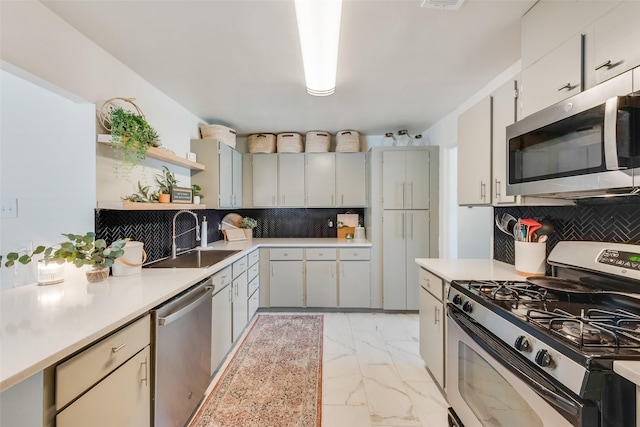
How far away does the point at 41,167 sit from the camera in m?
1.62

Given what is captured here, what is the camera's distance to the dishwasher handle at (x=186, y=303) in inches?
55.7

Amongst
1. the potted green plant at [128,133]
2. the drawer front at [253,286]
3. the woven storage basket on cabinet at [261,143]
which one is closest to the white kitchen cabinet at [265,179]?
the woven storage basket on cabinet at [261,143]

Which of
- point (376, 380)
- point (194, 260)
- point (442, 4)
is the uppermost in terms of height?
point (442, 4)

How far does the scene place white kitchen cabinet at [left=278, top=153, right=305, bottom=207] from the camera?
3877 mm

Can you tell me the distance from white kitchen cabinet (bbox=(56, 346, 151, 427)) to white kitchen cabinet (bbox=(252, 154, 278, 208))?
273 cm

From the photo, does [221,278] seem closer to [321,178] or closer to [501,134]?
[321,178]

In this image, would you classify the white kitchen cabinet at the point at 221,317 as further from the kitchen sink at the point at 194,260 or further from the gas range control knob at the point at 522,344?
the gas range control knob at the point at 522,344

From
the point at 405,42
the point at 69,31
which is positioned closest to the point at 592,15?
the point at 405,42

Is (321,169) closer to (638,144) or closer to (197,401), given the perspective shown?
(197,401)

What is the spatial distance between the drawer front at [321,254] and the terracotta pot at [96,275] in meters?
2.25

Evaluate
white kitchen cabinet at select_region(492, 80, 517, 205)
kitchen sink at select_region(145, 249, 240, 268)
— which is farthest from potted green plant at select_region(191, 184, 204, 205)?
white kitchen cabinet at select_region(492, 80, 517, 205)

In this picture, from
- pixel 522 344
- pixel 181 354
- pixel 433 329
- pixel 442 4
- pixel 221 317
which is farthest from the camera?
pixel 221 317

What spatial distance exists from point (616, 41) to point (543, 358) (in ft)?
4.01

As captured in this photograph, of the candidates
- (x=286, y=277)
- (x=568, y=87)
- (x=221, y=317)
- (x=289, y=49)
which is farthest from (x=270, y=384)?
(x=568, y=87)
